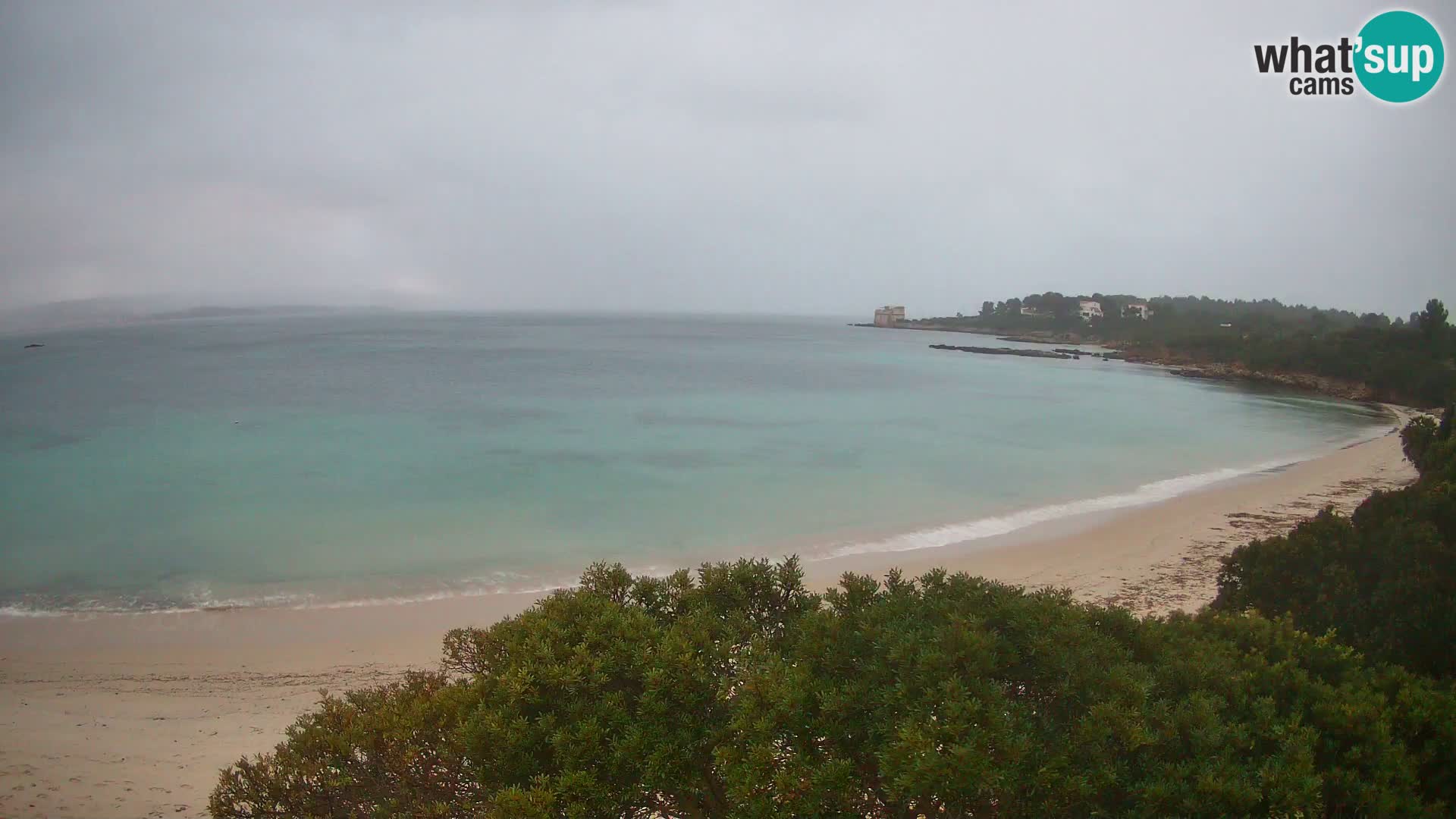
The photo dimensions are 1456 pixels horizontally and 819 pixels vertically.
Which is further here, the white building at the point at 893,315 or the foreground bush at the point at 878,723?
the white building at the point at 893,315

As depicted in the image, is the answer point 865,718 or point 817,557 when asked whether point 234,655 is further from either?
point 865,718

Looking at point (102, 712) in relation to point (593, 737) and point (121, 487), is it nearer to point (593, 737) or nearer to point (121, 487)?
point (593, 737)

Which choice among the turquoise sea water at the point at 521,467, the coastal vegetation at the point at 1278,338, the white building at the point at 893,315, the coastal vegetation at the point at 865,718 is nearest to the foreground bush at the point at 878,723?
the coastal vegetation at the point at 865,718

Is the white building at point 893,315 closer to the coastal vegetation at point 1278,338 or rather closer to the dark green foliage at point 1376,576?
the coastal vegetation at point 1278,338

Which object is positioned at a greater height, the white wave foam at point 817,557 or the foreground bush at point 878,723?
the foreground bush at point 878,723

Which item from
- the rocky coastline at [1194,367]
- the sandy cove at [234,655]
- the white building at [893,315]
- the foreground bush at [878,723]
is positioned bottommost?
the sandy cove at [234,655]

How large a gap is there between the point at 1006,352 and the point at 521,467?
234 feet

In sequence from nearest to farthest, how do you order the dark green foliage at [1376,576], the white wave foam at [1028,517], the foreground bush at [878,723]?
1. the foreground bush at [878,723]
2. the dark green foliage at [1376,576]
3. the white wave foam at [1028,517]

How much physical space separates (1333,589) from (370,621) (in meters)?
12.0

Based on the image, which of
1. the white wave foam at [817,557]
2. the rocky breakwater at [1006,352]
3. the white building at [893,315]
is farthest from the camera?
the white building at [893,315]

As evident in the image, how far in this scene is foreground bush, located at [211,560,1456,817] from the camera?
10.8ft

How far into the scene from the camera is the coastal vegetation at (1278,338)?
39.9 meters

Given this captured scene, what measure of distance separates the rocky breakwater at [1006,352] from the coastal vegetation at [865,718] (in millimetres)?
79784

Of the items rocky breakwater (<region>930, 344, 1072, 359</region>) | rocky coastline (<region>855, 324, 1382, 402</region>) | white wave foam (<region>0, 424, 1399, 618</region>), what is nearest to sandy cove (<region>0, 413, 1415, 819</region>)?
white wave foam (<region>0, 424, 1399, 618</region>)
